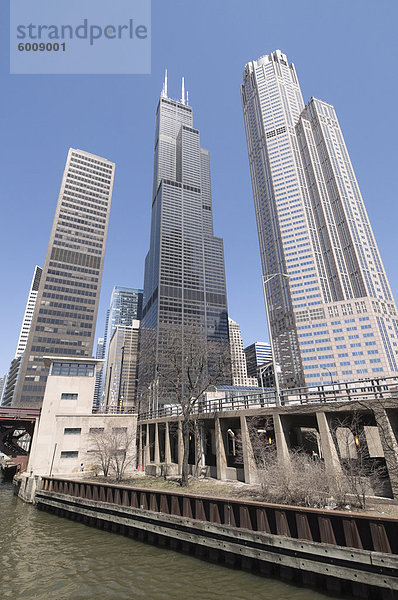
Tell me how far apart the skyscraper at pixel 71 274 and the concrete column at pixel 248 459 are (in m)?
117

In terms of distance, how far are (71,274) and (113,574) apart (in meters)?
143

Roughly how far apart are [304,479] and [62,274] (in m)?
144

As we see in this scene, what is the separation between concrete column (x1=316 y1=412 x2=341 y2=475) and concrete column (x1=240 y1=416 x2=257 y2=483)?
6071 mm

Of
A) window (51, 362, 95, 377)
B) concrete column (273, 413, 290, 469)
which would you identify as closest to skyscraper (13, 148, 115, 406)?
window (51, 362, 95, 377)

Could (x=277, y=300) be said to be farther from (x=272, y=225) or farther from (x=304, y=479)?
(x=304, y=479)

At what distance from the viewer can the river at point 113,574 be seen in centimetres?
1027

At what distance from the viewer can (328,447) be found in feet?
59.5

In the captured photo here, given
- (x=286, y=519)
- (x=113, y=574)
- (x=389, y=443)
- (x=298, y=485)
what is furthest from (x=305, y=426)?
(x=113, y=574)

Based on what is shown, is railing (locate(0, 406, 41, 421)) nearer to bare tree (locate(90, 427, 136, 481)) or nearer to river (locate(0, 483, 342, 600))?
bare tree (locate(90, 427, 136, 481))

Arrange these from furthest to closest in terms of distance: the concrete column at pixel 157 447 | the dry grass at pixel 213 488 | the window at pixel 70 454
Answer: the window at pixel 70 454
the concrete column at pixel 157 447
the dry grass at pixel 213 488

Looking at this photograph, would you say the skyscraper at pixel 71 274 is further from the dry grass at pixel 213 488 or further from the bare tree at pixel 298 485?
the bare tree at pixel 298 485

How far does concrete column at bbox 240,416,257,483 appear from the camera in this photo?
21938 millimetres

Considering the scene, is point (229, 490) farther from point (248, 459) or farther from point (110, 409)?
point (110, 409)

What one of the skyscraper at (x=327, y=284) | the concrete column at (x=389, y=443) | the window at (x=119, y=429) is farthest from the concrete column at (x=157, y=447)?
the skyscraper at (x=327, y=284)
